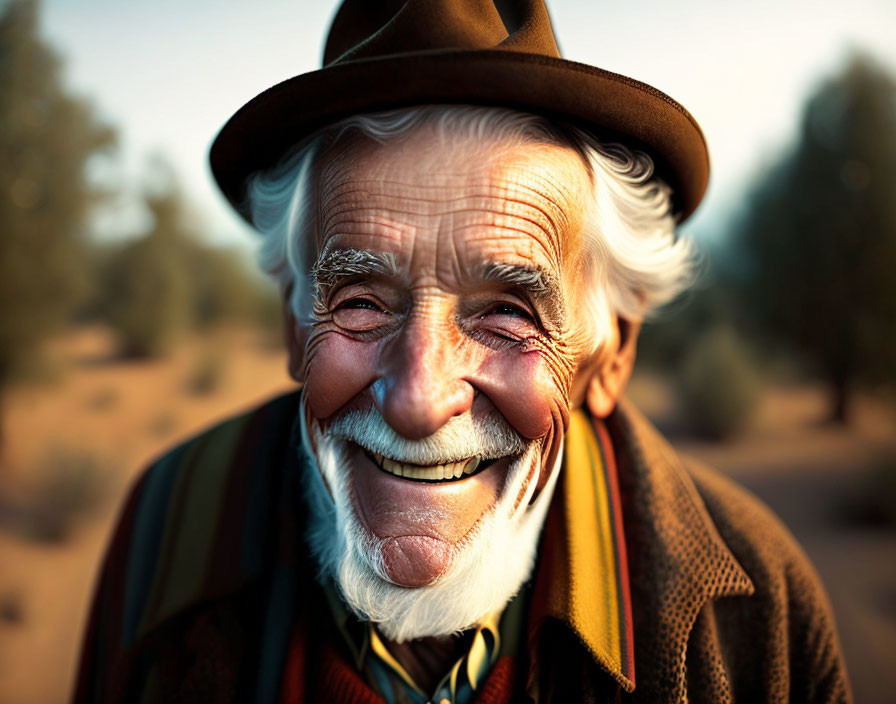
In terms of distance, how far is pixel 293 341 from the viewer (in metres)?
1.63

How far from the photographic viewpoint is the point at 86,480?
475 centimetres

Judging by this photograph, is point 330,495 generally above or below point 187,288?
below

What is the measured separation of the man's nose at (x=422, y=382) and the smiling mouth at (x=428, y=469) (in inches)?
4.8

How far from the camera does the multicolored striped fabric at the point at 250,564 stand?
1.41 m

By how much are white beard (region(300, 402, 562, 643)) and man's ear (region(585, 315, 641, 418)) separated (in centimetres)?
27

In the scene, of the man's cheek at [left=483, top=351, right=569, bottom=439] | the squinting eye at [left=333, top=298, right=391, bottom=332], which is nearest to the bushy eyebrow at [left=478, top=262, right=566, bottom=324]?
the man's cheek at [left=483, top=351, right=569, bottom=439]

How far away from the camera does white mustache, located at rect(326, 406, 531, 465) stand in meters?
1.22

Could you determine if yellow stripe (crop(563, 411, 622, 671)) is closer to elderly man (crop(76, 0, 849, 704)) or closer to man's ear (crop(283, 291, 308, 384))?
elderly man (crop(76, 0, 849, 704))

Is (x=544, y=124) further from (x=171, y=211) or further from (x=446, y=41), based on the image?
(x=171, y=211)

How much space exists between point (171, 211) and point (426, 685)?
576 centimetres

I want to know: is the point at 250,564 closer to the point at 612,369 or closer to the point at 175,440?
the point at 612,369


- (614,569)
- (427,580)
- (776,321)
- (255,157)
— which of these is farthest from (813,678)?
(776,321)

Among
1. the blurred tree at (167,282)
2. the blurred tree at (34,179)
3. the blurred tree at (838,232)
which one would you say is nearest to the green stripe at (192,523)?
the blurred tree at (34,179)

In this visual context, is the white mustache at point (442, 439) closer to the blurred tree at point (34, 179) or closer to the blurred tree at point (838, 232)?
the blurred tree at point (34, 179)
